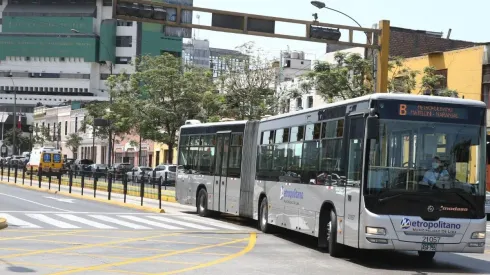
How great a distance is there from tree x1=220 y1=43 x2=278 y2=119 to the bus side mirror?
4144 centimetres

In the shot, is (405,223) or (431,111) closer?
(405,223)

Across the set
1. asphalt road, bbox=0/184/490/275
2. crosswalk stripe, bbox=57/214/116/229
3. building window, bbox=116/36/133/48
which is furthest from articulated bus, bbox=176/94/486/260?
building window, bbox=116/36/133/48

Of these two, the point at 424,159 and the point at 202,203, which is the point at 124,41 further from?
the point at 424,159

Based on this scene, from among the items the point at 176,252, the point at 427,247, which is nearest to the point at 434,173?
the point at 427,247

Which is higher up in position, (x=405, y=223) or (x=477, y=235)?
(x=405, y=223)

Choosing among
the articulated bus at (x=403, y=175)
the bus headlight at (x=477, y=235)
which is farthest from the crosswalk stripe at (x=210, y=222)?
the bus headlight at (x=477, y=235)

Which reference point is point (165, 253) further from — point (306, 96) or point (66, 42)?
point (66, 42)

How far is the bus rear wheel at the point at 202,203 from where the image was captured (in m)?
28.8

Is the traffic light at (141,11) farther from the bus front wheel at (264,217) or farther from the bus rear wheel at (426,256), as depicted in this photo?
the bus rear wheel at (426,256)

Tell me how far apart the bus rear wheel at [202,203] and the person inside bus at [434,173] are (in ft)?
44.9

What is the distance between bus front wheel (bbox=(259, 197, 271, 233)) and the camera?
2297cm

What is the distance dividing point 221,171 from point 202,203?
7.80ft

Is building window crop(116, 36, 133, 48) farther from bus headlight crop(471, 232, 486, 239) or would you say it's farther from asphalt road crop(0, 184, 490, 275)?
bus headlight crop(471, 232, 486, 239)

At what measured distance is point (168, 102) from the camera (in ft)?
206
